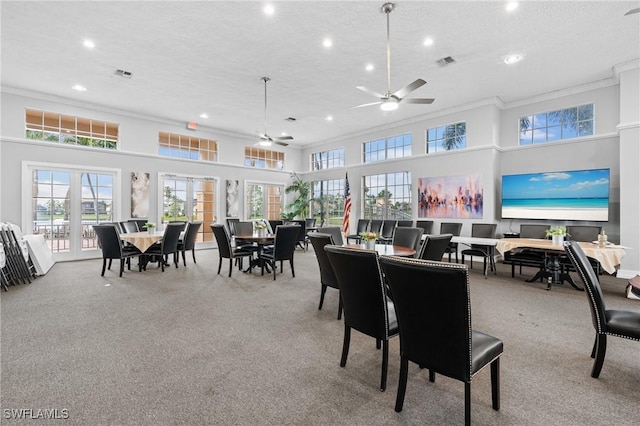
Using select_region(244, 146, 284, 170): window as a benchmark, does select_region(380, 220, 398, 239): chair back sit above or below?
below

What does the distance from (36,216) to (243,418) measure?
757cm

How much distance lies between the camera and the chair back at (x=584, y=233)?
5258mm

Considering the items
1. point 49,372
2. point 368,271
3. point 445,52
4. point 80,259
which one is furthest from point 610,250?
point 80,259

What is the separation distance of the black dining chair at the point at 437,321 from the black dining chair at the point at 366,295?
22 centimetres

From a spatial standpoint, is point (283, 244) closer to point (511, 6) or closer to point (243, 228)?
point (243, 228)

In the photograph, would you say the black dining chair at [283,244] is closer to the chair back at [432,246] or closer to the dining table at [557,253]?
the chair back at [432,246]

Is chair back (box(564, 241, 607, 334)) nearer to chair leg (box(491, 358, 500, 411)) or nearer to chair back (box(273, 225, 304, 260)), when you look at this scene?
chair leg (box(491, 358, 500, 411))

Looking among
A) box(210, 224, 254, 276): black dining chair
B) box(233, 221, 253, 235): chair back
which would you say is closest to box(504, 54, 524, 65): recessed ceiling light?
box(210, 224, 254, 276): black dining chair

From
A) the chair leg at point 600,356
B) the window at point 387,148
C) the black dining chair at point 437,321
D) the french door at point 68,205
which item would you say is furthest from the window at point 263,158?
the chair leg at point 600,356

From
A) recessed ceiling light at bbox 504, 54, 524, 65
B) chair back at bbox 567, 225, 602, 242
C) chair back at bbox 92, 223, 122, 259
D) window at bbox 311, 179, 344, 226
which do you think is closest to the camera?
recessed ceiling light at bbox 504, 54, 524, 65

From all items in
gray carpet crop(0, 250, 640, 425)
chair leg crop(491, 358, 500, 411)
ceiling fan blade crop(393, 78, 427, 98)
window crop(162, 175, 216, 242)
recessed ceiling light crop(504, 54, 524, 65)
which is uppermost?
recessed ceiling light crop(504, 54, 524, 65)

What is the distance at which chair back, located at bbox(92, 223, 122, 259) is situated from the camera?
511 centimetres

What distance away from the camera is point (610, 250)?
4.00 metres

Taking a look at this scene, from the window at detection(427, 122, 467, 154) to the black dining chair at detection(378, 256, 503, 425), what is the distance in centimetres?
662
